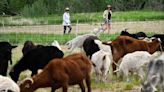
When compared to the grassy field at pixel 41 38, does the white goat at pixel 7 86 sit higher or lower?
higher

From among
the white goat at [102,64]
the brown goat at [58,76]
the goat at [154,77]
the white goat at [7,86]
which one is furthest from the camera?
A: the white goat at [102,64]

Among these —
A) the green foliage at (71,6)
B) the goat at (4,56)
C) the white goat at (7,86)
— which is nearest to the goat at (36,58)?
the goat at (4,56)

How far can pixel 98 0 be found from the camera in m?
65.1

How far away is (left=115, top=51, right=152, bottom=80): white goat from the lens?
14594 mm

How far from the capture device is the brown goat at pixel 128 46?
54.2 feet

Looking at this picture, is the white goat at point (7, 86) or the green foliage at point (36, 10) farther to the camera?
the green foliage at point (36, 10)

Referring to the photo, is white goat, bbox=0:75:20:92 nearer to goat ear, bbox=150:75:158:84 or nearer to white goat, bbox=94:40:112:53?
goat ear, bbox=150:75:158:84

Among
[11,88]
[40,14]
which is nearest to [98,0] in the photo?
[40,14]

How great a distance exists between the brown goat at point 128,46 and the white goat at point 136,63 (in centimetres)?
159

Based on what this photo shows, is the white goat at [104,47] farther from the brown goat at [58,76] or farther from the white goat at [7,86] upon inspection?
the white goat at [7,86]

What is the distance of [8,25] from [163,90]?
31096 millimetres

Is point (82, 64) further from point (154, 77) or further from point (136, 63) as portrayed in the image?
point (136, 63)

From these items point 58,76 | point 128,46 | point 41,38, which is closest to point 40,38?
point 41,38

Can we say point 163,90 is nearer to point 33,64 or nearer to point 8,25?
point 33,64
